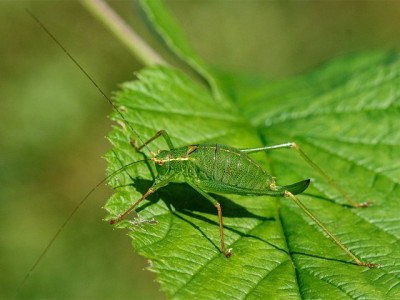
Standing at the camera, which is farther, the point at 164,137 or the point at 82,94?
the point at 82,94

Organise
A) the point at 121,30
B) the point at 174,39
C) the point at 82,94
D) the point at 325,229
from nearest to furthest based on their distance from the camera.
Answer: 1. the point at 325,229
2. the point at 121,30
3. the point at 174,39
4. the point at 82,94


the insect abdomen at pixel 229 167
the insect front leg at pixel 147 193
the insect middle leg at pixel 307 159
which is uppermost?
the insect middle leg at pixel 307 159

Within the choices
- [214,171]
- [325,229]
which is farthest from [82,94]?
[325,229]

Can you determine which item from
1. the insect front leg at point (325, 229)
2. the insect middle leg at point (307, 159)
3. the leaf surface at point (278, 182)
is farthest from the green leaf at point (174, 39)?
the insect front leg at point (325, 229)

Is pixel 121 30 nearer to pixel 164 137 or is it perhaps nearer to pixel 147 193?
pixel 164 137

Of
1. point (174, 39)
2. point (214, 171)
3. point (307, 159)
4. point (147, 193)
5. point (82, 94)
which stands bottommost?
point (147, 193)

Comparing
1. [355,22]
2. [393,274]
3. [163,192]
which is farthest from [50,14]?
[393,274]

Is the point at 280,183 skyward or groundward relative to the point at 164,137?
skyward

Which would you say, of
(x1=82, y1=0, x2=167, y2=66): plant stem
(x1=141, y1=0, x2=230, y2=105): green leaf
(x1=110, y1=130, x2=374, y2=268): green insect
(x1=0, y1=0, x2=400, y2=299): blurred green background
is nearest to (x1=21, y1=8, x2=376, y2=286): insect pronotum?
(x1=110, y1=130, x2=374, y2=268): green insect

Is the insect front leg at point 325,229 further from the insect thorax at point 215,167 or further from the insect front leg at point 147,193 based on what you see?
the insect front leg at point 147,193
